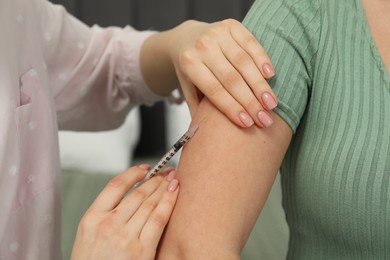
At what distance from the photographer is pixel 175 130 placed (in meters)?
2.67

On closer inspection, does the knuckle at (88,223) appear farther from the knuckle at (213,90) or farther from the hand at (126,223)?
the knuckle at (213,90)

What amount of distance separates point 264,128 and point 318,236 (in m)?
0.22

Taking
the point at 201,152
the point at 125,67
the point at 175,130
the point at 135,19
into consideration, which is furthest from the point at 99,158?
the point at 201,152

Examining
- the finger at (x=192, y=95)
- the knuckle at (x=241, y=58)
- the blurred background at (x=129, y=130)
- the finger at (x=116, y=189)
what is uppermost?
the knuckle at (x=241, y=58)

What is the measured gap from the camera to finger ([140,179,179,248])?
0.88 metres

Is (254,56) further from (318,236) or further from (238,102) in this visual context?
(318,236)

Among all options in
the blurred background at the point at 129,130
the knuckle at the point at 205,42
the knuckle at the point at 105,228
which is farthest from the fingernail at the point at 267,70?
the blurred background at the point at 129,130

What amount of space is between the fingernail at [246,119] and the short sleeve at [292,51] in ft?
0.17

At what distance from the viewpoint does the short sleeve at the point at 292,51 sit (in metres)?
0.91

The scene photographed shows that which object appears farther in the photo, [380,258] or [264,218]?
[264,218]

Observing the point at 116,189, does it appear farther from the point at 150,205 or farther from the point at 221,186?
the point at 221,186

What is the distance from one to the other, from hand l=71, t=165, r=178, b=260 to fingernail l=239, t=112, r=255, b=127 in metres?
0.15

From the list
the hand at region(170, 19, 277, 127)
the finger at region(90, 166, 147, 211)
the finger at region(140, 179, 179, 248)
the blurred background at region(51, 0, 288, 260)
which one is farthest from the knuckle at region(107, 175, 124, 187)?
the blurred background at region(51, 0, 288, 260)

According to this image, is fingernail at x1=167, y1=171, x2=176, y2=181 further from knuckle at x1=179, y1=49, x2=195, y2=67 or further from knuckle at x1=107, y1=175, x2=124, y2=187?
knuckle at x1=179, y1=49, x2=195, y2=67
